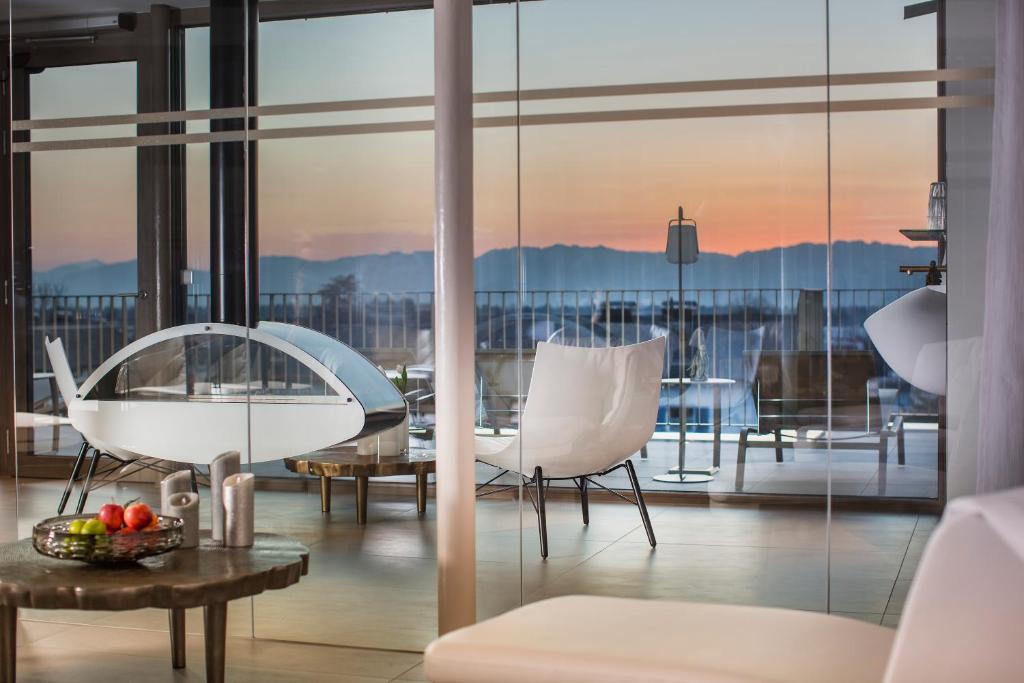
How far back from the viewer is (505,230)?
386cm

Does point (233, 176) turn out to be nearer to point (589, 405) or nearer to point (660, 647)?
point (589, 405)

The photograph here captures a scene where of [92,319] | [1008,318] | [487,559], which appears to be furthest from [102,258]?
[1008,318]

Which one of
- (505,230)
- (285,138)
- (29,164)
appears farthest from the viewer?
(29,164)

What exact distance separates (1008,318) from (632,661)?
1730 mm

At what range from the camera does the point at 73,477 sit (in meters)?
4.42

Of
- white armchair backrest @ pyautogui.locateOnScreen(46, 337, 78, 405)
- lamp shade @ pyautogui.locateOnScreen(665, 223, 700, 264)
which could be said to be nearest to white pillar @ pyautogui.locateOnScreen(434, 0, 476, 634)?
lamp shade @ pyautogui.locateOnScreen(665, 223, 700, 264)

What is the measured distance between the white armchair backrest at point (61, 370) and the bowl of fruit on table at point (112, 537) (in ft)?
4.20

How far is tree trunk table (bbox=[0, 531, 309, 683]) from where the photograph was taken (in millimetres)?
2879

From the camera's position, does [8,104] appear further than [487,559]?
Yes

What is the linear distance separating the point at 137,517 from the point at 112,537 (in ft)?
0.33

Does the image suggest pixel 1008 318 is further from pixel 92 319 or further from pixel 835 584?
pixel 92 319

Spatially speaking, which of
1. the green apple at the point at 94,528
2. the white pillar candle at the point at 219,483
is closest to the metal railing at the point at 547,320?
the white pillar candle at the point at 219,483

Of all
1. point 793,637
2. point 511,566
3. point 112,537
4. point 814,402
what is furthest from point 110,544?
point 814,402

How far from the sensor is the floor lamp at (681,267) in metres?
3.65
